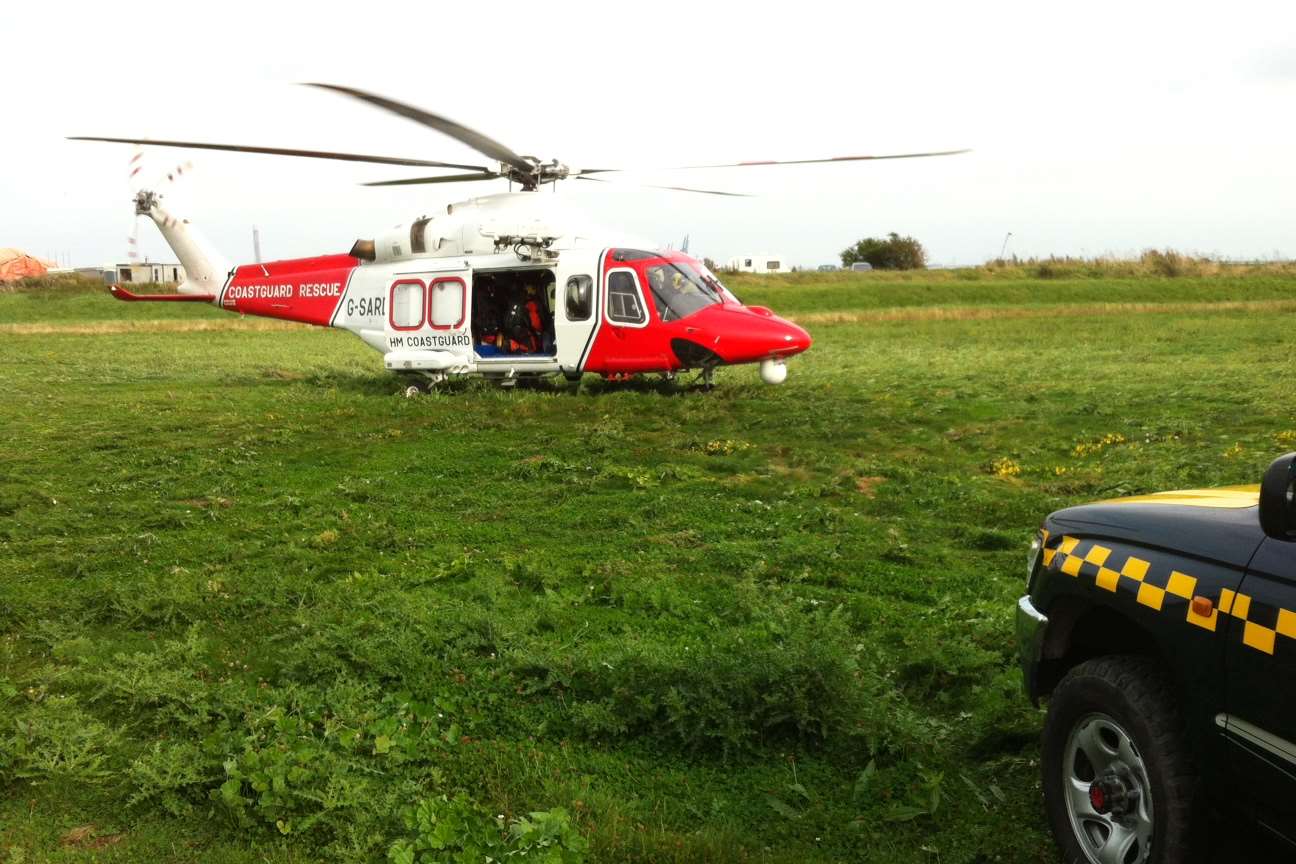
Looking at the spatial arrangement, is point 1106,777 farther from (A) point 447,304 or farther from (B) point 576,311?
(A) point 447,304

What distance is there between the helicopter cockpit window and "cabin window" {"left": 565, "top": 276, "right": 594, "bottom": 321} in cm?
90

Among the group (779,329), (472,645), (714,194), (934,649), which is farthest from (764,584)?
(714,194)

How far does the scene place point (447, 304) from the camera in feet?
55.3

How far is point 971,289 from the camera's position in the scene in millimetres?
45906

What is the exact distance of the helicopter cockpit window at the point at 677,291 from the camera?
50.8 feet

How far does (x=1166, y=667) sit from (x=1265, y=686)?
21.8 inches

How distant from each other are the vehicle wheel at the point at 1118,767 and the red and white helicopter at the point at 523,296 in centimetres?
1087

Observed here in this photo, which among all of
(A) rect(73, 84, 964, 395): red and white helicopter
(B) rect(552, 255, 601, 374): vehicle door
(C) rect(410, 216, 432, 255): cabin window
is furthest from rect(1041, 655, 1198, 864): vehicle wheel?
(C) rect(410, 216, 432, 255): cabin window

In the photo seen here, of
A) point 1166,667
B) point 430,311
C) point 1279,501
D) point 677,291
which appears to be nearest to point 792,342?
point 677,291

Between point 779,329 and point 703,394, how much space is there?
4.68 ft

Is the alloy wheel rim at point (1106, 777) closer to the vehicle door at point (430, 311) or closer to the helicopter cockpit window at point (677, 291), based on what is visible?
the helicopter cockpit window at point (677, 291)

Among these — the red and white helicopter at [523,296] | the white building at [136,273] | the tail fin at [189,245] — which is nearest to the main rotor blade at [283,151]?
the red and white helicopter at [523,296]

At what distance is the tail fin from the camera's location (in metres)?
20.1

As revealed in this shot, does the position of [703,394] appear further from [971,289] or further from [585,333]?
[971,289]
